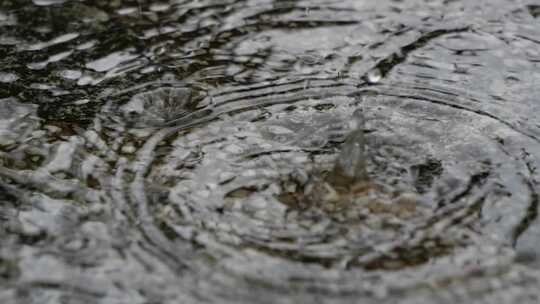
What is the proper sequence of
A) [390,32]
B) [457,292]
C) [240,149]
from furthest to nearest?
[390,32] → [240,149] → [457,292]

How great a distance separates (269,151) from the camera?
11.2ft

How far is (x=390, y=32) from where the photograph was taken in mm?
4434

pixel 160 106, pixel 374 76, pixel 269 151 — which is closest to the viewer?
pixel 269 151

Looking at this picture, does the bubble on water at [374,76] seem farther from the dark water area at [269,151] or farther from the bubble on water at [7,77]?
the bubble on water at [7,77]

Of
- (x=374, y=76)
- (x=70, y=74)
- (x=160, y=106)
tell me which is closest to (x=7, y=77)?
(x=70, y=74)

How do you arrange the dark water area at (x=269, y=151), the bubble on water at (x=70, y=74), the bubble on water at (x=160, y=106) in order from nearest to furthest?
the dark water area at (x=269, y=151), the bubble on water at (x=160, y=106), the bubble on water at (x=70, y=74)

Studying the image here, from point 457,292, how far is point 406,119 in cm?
116

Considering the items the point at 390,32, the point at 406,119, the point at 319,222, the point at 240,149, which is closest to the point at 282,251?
the point at 319,222

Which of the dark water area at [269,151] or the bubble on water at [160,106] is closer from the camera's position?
the dark water area at [269,151]

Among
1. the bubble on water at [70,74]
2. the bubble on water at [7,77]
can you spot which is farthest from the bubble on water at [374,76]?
the bubble on water at [7,77]

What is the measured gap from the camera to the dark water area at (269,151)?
9.00 feet

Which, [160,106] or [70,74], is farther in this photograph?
[70,74]

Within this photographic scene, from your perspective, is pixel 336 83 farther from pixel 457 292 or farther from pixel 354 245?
pixel 457 292

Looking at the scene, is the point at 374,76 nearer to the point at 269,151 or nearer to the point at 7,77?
the point at 269,151
